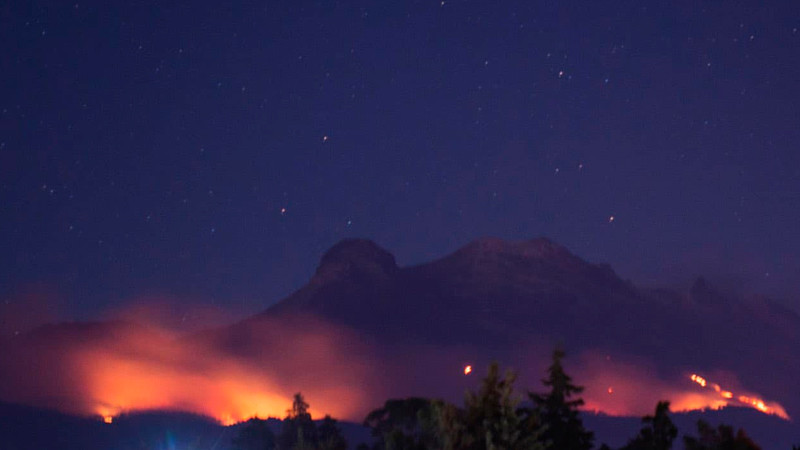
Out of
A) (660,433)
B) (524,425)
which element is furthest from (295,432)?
(524,425)

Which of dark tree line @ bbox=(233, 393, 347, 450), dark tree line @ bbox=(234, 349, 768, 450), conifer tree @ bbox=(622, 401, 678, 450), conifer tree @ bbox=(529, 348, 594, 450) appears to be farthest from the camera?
dark tree line @ bbox=(233, 393, 347, 450)

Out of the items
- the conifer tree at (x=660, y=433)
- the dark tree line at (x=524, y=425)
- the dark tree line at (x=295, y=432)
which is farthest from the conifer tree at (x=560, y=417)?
the dark tree line at (x=295, y=432)

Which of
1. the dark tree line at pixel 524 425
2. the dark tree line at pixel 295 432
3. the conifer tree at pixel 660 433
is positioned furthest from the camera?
the dark tree line at pixel 295 432

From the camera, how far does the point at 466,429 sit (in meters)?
15.8

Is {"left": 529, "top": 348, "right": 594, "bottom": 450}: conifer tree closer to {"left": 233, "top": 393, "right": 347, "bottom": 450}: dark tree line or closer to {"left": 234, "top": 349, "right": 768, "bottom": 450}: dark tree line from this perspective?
{"left": 234, "top": 349, "right": 768, "bottom": 450}: dark tree line

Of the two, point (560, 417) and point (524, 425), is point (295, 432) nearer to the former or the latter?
point (560, 417)

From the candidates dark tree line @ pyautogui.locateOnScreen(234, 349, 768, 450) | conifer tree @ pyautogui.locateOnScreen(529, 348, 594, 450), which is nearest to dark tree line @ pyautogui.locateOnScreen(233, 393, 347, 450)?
dark tree line @ pyautogui.locateOnScreen(234, 349, 768, 450)

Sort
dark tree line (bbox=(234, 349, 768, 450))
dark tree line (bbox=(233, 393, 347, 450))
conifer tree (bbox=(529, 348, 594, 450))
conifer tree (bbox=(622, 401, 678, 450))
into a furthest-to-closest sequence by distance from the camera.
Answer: dark tree line (bbox=(233, 393, 347, 450))
conifer tree (bbox=(622, 401, 678, 450))
conifer tree (bbox=(529, 348, 594, 450))
dark tree line (bbox=(234, 349, 768, 450))

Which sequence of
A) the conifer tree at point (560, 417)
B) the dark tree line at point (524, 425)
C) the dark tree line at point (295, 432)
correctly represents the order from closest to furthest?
1. the dark tree line at point (524, 425)
2. the conifer tree at point (560, 417)
3. the dark tree line at point (295, 432)

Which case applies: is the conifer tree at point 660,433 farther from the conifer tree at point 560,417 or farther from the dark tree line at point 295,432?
the dark tree line at point 295,432

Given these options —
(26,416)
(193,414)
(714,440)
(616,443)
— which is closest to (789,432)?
(616,443)

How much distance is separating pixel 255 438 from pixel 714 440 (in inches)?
1744

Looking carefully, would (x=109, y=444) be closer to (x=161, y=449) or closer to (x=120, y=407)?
(x=161, y=449)

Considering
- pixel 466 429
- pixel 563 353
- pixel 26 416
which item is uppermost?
pixel 26 416
